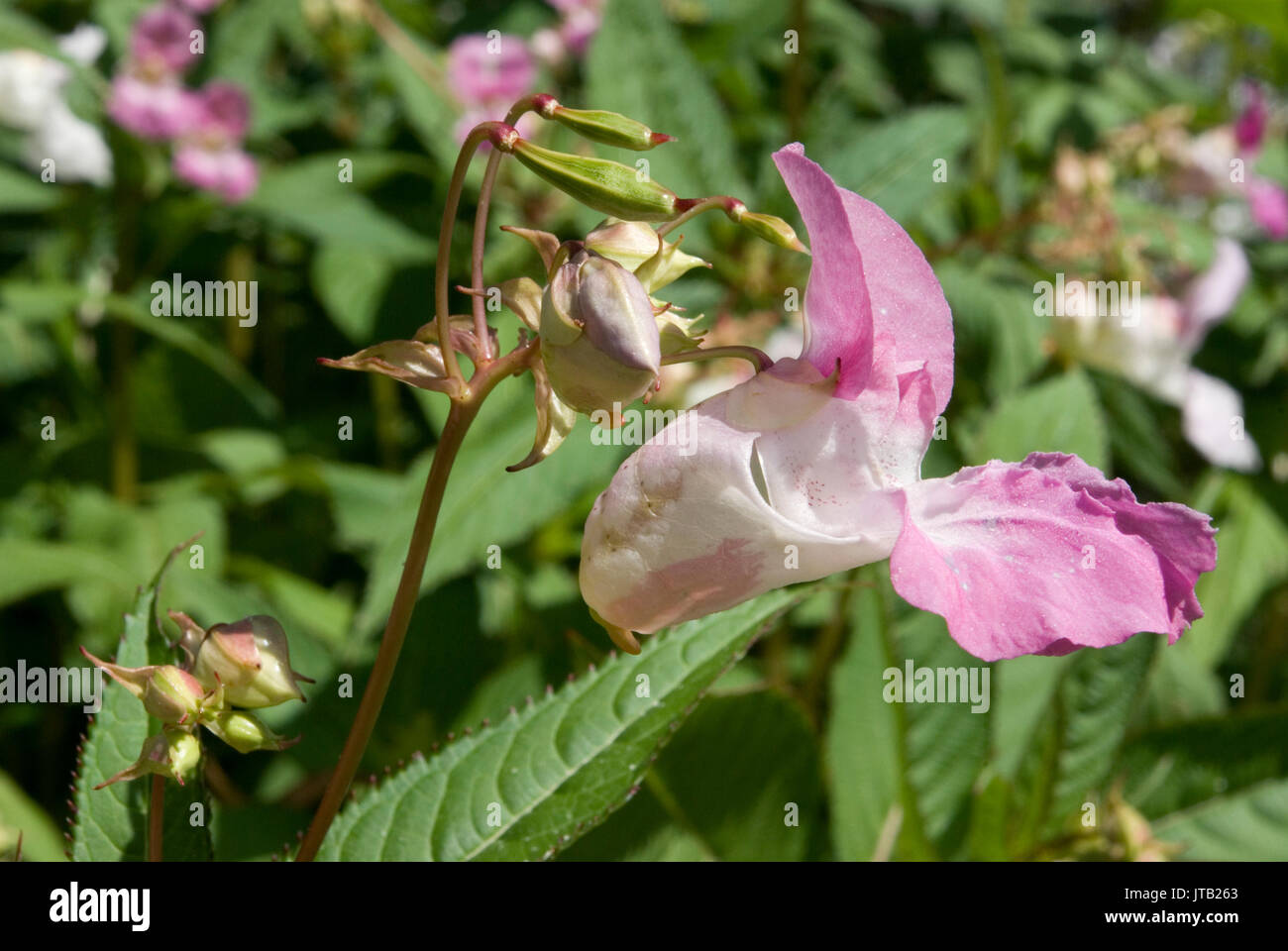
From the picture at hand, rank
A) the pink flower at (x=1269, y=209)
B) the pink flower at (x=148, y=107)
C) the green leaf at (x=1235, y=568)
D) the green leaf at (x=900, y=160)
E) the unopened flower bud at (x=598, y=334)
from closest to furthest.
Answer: the unopened flower bud at (x=598, y=334), the green leaf at (x=900, y=160), the green leaf at (x=1235, y=568), the pink flower at (x=148, y=107), the pink flower at (x=1269, y=209)

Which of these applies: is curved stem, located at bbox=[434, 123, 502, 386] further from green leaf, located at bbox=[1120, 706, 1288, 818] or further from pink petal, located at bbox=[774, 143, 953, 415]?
green leaf, located at bbox=[1120, 706, 1288, 818]

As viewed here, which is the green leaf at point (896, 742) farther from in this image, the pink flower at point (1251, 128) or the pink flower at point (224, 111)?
the pink flower at point (1251, 128)

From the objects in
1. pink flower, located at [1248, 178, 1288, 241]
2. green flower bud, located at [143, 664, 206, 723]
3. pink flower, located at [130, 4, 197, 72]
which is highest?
pink flower, located at [130, 4, 197, 72]

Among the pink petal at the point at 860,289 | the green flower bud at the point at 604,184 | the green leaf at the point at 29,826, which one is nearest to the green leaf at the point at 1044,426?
the pink petal at the point at 860,289

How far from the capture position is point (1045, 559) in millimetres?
547

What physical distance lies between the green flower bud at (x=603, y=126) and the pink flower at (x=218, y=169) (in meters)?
1.48

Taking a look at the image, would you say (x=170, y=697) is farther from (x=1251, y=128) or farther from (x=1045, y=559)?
(x=1251, y=128)

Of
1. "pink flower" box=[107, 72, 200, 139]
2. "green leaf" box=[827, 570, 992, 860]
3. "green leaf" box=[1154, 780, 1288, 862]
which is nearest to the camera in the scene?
"green leaf" box=[827, 570, 992, 860]

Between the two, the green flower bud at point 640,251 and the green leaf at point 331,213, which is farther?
the green leaf at point 331,213

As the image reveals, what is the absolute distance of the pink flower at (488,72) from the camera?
75.0 inches

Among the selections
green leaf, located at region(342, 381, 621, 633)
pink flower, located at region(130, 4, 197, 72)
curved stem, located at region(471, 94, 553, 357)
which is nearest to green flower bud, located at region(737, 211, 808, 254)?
curved stem, located at region(471, 94, 553, 357)

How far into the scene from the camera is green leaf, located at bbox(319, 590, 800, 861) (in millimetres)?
710

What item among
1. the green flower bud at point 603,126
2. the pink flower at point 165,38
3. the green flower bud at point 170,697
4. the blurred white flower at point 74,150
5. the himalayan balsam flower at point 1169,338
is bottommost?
the green flower bud at point 170,697

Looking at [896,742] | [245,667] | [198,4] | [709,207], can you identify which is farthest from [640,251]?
[198,4]
